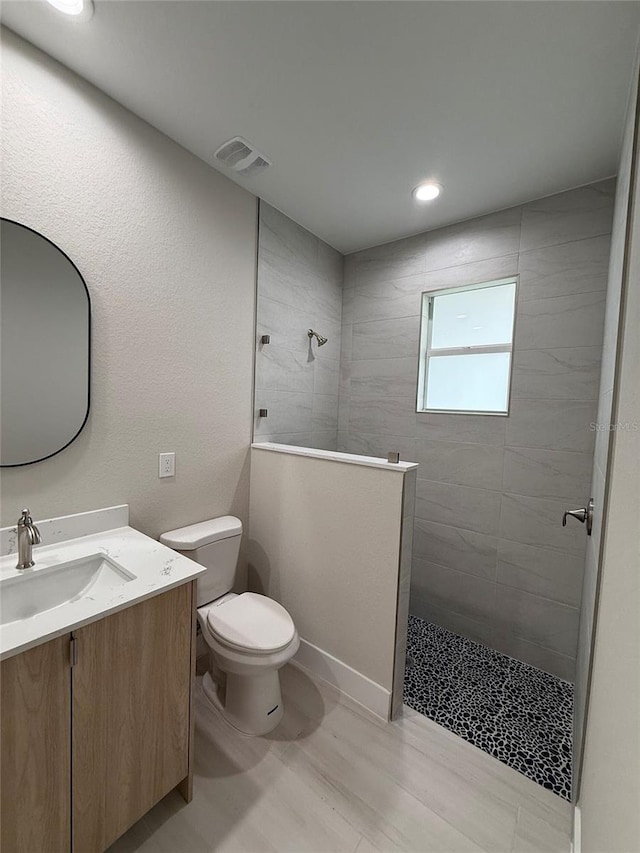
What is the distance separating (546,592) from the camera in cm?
197

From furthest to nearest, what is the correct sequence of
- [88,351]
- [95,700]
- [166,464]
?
[166,464] < [88,351] < [95,700]

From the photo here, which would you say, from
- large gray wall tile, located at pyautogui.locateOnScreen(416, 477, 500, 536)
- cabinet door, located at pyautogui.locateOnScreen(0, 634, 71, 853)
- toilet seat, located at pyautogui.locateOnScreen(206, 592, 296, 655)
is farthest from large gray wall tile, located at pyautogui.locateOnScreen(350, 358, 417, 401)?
cabinet door, located at pyautogui.locateOnScreen(0, 634, 71, 853)

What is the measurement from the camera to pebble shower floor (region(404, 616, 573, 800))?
4.85ft

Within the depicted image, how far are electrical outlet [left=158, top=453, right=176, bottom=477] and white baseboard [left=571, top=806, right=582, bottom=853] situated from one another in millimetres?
1962

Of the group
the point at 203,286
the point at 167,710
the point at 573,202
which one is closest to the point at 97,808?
the point at 167,710

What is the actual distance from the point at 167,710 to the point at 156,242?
1869 mm

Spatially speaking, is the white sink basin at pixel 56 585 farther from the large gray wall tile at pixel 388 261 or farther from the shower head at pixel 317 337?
the large gray wall tile at pixel 388 261

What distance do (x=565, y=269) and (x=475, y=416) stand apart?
35.8 inches

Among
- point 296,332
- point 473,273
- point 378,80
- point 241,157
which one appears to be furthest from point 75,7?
point 473,273

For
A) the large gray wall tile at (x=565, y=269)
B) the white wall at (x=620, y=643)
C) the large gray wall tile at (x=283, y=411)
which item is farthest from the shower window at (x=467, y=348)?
the white wall at (x=620, y=643)

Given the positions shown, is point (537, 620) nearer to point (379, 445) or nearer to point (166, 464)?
point (379, 445)

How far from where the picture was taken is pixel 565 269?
1886 mm

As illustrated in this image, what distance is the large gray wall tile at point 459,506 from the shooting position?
2143mm

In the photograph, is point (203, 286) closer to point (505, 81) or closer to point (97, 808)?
point (505, 81)
